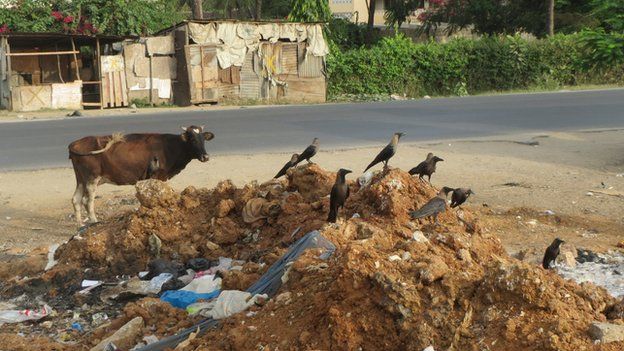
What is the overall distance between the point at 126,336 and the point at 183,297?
0.87 meters

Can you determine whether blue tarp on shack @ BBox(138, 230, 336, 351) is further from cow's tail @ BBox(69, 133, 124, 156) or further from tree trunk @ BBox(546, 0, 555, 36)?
tree trunk @ BBox(546, 0, 555, 36)

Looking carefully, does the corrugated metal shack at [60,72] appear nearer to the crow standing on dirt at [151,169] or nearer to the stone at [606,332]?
the crow standing on dirt at [151,169]

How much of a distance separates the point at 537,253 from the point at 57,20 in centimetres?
2779

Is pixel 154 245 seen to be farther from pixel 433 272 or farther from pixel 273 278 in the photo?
pixel 433 272

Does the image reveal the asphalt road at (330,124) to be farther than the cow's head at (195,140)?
Yes

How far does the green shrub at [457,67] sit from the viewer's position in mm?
32781

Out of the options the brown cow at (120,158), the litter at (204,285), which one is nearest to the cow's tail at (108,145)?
the brown cow at (120,158)

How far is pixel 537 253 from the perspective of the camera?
369 inches

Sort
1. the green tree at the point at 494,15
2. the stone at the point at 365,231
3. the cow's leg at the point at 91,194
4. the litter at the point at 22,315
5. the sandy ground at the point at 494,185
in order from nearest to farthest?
the stone at the point at 365,231 < the litter at the point at 22,315 < the sandy ground at the point at 494,185 < the cow's leg at the point at 91,194 < the green tree at the point at 494,15

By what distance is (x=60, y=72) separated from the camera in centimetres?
2995

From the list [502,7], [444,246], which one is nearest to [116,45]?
[502,7]

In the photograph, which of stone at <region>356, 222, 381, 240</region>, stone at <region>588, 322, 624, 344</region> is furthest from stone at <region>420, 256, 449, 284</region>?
stone at <region>356, 222, 381, 240</region>

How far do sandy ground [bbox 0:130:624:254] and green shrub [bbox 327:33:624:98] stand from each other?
14792 mm

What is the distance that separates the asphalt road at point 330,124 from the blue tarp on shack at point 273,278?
9462mm
